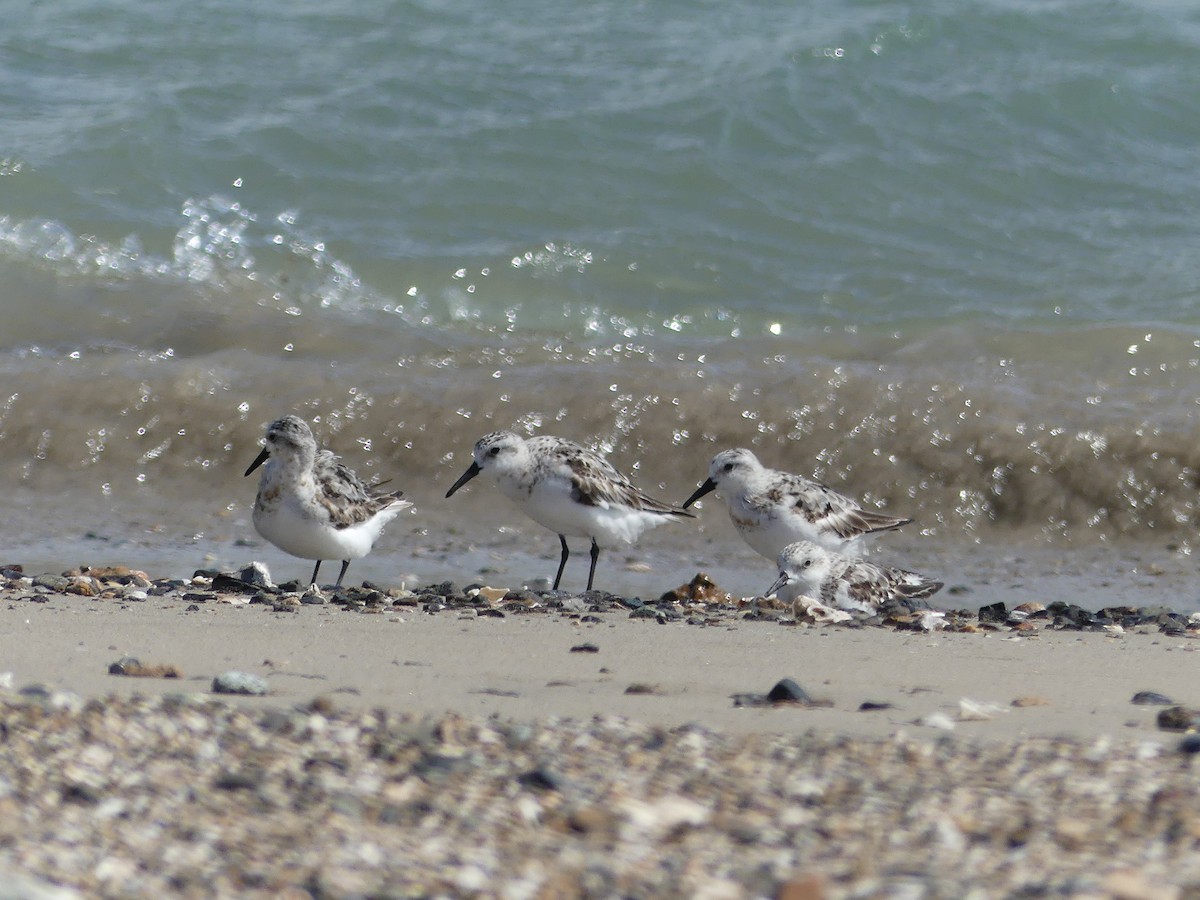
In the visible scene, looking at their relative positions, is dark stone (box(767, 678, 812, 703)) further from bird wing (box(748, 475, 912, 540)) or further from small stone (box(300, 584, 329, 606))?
bird wing (box(748, 475, 912, 540))

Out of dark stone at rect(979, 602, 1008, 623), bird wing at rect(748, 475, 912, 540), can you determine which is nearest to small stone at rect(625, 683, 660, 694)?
dark stone at rect(979, 602, 1008, 623)

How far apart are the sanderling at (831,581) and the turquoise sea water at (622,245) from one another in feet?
6.95

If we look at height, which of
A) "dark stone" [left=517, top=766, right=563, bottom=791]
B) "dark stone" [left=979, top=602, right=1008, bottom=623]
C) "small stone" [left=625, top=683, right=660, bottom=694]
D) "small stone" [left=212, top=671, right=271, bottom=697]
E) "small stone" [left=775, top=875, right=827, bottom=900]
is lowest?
"dark stone" [left=979, top=602, right=1008, bottom=623]

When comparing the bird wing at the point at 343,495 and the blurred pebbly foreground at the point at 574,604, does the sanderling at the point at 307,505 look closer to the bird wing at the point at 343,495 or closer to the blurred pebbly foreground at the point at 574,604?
the bird wing at the point at 343,495

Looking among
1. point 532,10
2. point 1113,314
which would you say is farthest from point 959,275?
point 532,10

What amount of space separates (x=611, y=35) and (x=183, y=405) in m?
7.24

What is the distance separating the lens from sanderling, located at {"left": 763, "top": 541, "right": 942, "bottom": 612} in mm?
6871

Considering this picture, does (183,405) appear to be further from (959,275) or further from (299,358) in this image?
(959,275)

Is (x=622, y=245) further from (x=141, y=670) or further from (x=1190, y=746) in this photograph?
(x=1190, y=746)

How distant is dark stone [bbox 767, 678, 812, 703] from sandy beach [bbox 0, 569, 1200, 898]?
5 centimetres

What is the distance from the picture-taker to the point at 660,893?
2.78 meters

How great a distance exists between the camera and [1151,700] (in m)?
4.41

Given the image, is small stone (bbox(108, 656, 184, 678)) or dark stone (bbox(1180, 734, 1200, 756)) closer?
dark stone (bbox(1180, 734, 1200, 756))

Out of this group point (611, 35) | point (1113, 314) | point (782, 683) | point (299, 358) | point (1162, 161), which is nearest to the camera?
point (782, 683)
